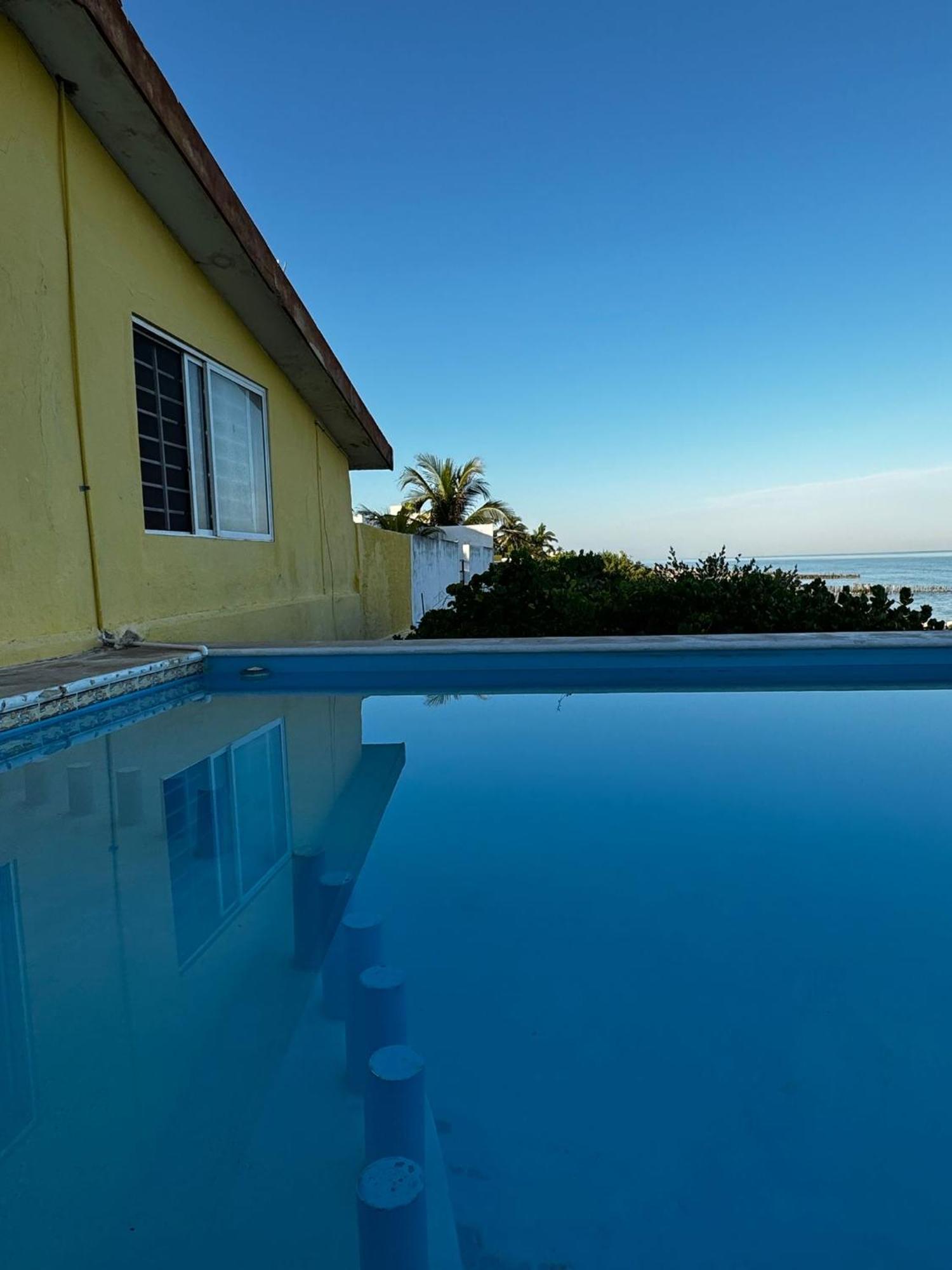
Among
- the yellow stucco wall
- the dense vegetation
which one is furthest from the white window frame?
the yellow stucco wall

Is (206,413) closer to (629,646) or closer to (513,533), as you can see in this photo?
(629,646)

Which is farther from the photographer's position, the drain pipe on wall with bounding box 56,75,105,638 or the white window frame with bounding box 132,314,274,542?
the white window frame with bounding box 132,314,274,542

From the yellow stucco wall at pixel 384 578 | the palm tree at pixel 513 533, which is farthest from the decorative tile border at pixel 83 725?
the palm tree at pixel 513 533

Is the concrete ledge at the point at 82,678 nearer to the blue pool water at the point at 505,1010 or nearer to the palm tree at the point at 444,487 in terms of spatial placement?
the blue pool water at the point at 505,1010

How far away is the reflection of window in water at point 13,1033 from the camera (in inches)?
60.0

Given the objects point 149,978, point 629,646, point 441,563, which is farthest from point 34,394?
point 441,563

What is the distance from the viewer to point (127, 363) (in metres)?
6.33

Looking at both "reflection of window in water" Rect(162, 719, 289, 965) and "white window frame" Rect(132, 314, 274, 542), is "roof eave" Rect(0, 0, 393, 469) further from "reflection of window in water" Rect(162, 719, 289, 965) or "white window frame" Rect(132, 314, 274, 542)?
"reflection of window in water" Rect(162, 719, 289, 965)

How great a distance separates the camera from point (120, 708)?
Result: 4977 millimetres

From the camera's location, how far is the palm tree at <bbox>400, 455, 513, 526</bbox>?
1320 inches

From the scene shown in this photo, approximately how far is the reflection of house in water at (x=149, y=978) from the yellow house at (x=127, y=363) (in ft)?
7.13

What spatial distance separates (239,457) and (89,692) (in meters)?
4.50

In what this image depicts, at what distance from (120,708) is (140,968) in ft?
10.7

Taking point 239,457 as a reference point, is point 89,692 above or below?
below
